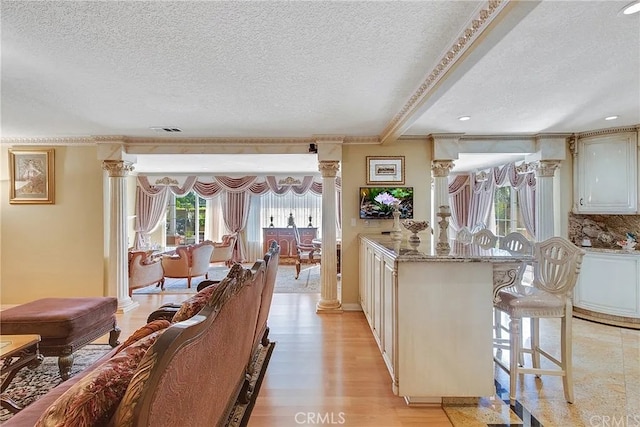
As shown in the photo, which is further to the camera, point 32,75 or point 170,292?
point 170,292

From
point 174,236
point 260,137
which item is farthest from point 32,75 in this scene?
point 174,236

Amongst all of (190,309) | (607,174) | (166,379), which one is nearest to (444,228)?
(190,309)

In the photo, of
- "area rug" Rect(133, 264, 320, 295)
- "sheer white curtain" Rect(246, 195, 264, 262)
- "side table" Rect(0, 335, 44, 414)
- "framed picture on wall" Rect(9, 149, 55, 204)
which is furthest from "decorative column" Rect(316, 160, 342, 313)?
"sheer white curtain" Rect(246, 195, 264, 262)

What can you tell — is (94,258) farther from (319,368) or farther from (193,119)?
(319,368)

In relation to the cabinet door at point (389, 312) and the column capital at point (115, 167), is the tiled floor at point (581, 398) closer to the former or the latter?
the cabinet door at point (389, 312)

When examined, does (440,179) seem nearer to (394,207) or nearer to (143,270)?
(394,207)

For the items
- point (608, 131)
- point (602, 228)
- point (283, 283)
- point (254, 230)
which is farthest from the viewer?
point (254, 230)

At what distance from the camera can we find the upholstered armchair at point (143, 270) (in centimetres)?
485

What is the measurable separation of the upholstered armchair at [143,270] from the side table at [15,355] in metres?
2.76

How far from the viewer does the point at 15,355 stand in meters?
1.98

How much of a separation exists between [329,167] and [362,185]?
0.54m

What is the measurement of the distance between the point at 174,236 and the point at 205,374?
841 centimetres

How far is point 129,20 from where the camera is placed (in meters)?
1.74

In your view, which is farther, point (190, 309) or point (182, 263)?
point (182, 263)
